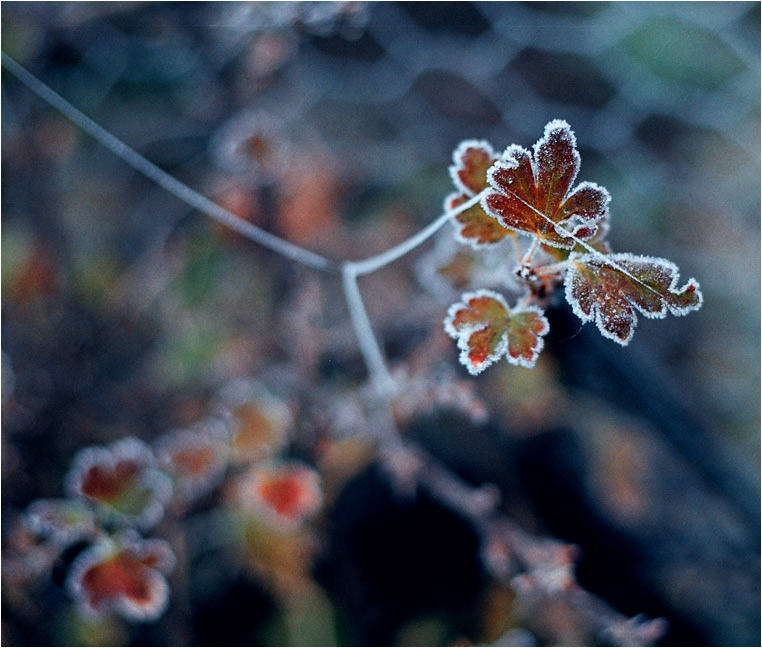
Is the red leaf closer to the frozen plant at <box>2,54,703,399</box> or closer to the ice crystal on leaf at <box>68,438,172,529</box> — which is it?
the ice crystal on leaf at <box>68,438,172,529</box>

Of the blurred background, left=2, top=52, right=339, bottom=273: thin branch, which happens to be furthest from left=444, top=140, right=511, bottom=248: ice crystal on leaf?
left=2, top=52, right=339, bottom=273: thin branch

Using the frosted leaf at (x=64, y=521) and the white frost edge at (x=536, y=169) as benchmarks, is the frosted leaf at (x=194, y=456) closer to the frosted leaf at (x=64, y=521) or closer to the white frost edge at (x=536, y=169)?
the frosted leaf at (x=64, y=521)

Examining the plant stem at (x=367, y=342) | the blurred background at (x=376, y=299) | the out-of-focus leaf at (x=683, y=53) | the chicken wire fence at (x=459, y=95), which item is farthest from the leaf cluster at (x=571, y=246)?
the out-of-focus leaf at (x=683, y=53)

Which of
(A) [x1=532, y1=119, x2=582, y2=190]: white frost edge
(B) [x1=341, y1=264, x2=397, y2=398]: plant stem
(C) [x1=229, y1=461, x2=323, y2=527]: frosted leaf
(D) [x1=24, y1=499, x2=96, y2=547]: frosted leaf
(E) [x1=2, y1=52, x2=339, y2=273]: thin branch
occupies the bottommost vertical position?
(C) [x1=229, y1=461, x2=323, y2=527]: frosted leaf

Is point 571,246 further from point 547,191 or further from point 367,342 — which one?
point 367,342

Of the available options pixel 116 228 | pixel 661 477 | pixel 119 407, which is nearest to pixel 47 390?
pixel 119 407

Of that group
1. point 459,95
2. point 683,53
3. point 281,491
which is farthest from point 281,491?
point 683,53
